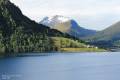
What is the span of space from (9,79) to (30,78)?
1492cm

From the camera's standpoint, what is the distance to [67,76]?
511ft

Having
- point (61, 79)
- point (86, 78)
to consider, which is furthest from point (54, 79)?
point (86, 78)

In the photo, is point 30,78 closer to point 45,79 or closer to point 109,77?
point 45,79

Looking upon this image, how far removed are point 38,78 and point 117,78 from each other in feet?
83.6

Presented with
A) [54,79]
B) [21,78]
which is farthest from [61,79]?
[21,78]

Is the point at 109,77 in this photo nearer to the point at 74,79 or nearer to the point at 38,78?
the point at 74,79

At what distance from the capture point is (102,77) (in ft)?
495

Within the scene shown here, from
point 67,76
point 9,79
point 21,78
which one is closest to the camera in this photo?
point 9,79

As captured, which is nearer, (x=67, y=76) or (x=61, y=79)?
(x=61, y=79)

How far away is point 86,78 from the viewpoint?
149 m

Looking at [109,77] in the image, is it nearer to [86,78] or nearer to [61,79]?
[86,78]

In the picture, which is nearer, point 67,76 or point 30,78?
point 30,78

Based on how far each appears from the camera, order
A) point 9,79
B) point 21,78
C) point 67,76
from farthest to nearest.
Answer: point 67,76, point 21,78, point 9,79

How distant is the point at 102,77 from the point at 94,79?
25.2 ft
